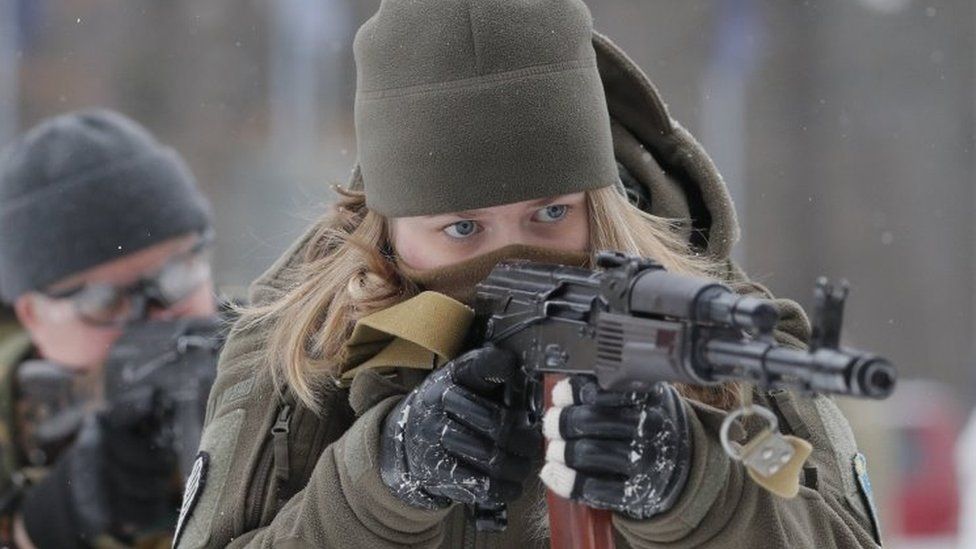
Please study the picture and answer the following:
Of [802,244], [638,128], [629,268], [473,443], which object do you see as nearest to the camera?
[629,268]

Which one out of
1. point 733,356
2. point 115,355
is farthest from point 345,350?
point 115,355

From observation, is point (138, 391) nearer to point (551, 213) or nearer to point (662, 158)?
point (662, 158)

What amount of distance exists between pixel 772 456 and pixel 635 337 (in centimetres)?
26

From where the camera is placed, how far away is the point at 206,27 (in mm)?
19094

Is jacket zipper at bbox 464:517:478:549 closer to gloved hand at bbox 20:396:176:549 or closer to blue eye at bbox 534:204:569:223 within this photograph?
blue eye at bbox 534:204:569:223

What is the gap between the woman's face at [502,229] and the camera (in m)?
3.33

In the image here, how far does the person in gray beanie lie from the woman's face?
220 cm

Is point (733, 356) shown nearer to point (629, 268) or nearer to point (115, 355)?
point (629, 268)

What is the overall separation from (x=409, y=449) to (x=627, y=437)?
18.1 inches

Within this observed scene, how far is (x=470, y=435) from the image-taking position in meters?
3.06

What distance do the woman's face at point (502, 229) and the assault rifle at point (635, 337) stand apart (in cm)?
12

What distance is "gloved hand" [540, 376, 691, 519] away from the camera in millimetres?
2836

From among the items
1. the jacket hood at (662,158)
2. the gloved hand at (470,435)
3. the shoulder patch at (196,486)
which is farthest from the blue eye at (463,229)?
the shoulder patch at (196,486)

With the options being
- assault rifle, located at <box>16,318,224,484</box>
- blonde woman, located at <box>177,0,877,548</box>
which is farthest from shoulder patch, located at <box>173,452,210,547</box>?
assault rifle, located at <box>16,318,224,484</box>
